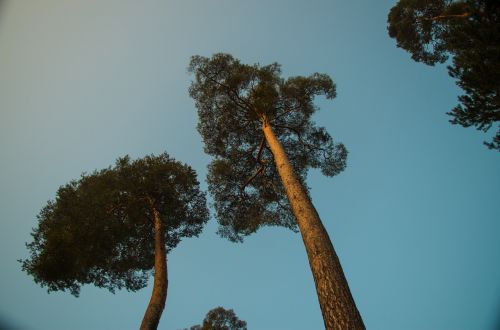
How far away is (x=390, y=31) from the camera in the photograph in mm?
19125

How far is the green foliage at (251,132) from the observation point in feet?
52.9

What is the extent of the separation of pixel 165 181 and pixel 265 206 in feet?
17.8

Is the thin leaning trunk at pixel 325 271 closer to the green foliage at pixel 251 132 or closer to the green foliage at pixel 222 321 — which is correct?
the green foliage at pixel 251 132

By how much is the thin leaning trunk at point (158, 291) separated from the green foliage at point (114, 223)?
1674 mm

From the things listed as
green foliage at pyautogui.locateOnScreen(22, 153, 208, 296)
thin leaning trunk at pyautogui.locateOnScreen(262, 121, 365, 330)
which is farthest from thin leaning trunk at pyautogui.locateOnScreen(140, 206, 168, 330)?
thin leaning trunk at pyautogui.locateOnScreen(262, 121, 365, 330)

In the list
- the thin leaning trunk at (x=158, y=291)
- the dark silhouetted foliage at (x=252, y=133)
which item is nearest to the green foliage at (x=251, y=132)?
the dark silhouetted foliage at (x=252, y=133)

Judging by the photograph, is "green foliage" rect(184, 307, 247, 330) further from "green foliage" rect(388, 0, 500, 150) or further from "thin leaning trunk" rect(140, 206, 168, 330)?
"green foliage" rect(388, 0, 500, 150)

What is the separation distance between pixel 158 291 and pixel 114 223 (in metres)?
4.54

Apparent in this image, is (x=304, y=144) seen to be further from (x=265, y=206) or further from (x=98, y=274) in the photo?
(x=98, y=274)

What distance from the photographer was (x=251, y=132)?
55.3ft

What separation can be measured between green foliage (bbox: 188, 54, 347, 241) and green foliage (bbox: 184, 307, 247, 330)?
9.27m

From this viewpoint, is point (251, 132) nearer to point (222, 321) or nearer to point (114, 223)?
point (114, 223)

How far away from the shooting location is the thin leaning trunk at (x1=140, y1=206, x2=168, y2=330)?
1019cm

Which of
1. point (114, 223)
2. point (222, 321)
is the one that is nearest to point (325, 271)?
point (114, 223)
